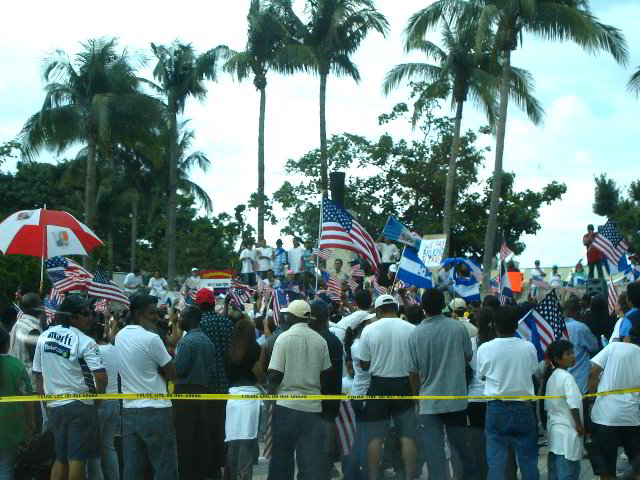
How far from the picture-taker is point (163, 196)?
200ft

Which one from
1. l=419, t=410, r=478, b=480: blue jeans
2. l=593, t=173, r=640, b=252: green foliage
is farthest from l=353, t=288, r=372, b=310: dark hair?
l=593, t=173, r=640, b=252: green foliage

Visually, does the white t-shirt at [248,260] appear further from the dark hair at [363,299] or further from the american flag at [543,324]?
the american flag at [543,324]

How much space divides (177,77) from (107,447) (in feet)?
120

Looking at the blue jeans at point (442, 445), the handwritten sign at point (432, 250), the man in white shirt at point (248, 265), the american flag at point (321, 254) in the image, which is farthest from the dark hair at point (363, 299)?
the man in white shirt at point (248, 265)

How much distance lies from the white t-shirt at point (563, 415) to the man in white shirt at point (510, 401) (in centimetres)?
21

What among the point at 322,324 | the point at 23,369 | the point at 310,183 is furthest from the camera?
the point at 310,183

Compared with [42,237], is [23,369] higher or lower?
lower

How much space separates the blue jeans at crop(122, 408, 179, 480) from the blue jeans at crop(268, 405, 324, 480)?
0.94 m

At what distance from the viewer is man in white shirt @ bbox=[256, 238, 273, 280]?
29188 mm

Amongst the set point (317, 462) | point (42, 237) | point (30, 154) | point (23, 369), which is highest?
point (30, 154)

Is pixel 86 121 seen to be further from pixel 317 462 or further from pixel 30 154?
pixel 317 462

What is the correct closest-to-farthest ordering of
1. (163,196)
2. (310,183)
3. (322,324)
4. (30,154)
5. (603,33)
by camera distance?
1. (322,324)
2. (603,33)
3. (30,154)
4. (310,183)
5. (163,196)

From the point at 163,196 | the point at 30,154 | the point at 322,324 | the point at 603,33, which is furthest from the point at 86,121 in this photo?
the point at 322,324

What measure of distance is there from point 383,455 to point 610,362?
7.21 ft
